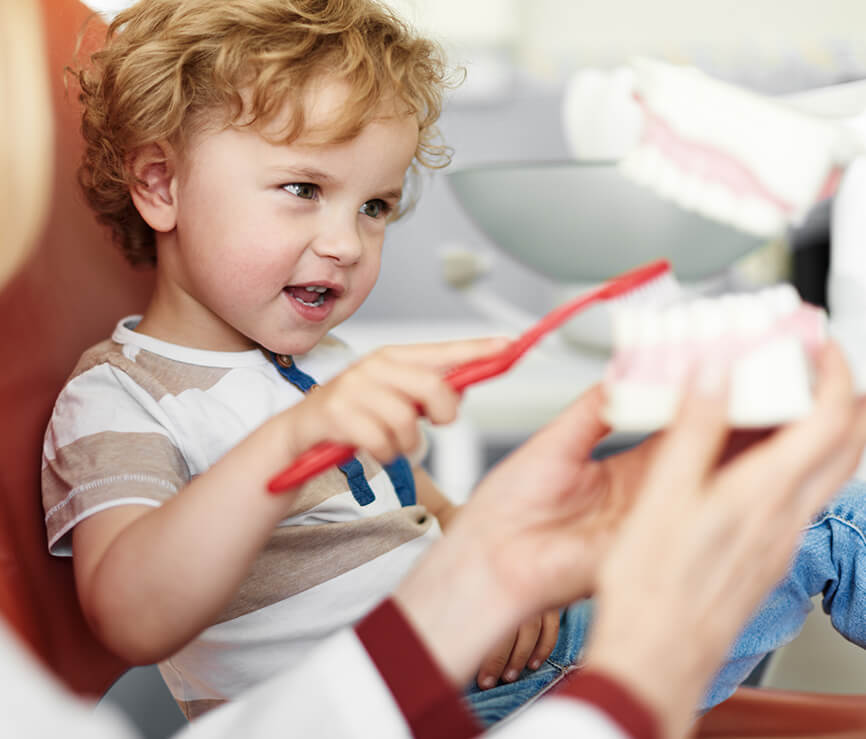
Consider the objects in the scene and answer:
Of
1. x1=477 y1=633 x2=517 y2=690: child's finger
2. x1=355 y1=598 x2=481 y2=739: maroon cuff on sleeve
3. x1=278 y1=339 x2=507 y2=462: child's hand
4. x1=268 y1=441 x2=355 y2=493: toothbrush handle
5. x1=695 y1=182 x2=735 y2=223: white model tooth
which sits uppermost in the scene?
x1=695 y1=182 x2=735 y2=223: white model tooth

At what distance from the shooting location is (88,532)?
0.52 m

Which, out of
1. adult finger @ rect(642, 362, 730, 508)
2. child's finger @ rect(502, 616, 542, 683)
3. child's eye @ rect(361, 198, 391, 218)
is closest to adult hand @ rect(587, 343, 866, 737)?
adult finger @ rect(642, 362, 730, 508)

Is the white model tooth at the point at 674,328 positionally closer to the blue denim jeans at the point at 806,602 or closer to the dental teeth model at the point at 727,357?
the dental teeth model at the point at 727,357

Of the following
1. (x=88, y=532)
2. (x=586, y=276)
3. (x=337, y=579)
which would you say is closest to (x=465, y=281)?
(x=586, y=276)

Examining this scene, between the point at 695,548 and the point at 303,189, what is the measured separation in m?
0.40

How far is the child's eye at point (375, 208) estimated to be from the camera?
697mm

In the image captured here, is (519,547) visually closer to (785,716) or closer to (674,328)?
(674,328)

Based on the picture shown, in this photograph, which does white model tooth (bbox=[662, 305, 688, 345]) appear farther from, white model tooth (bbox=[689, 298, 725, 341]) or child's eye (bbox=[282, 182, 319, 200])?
child's eye (bbox=[282, 182, 319, 200])

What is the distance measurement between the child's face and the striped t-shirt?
41 mm

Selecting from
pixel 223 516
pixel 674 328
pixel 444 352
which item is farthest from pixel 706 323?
pixel 223 516

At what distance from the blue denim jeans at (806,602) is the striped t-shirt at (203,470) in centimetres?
12

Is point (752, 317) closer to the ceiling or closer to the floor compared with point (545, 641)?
closer to the ceiling

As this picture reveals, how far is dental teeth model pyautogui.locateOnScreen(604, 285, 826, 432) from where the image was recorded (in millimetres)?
379

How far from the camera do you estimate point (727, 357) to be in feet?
1.31
